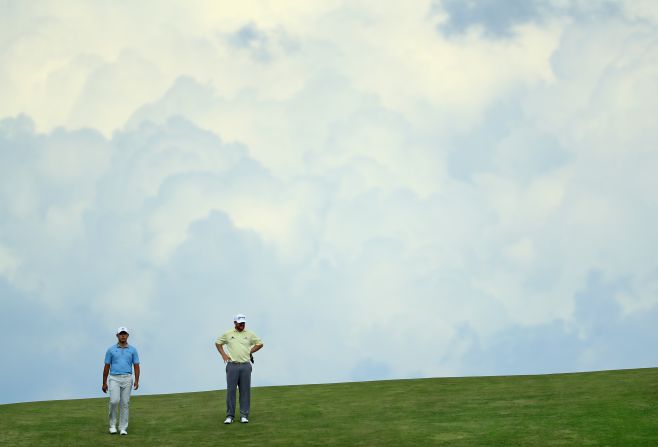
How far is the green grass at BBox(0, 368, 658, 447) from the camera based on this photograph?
2359cm

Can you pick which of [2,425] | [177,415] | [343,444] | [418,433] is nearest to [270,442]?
[343,444]

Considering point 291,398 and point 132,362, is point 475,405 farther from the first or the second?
point 132,362

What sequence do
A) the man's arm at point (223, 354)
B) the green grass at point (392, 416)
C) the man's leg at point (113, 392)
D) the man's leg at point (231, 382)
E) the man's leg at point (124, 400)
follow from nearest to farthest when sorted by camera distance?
the green grass at point (392, 416) → the man's leg at point (113, 392) → the man's leg at point (124, 400) → the man's leg at point (231, 382) → the man's arm at point (223, 354)

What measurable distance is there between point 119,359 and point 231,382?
2987 mm

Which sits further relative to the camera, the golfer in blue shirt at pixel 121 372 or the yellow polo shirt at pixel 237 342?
the yellow polo shirt at pixel 237 342

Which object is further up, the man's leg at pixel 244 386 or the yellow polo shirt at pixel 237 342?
the yellow polo shirt at pixel 237 342

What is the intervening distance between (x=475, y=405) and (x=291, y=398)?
6171 mm

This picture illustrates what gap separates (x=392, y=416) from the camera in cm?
2706

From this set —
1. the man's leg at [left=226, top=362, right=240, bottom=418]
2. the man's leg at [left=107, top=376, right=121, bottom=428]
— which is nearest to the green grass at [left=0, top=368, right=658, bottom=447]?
the man's leg at [left=226, top=362, right=240, bottom=418]

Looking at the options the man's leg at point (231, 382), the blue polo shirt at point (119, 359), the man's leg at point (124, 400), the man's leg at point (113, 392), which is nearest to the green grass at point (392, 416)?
the man's leg at point (124, 400)

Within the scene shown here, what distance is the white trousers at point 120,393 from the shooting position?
997 inches

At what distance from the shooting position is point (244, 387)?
26.6 m

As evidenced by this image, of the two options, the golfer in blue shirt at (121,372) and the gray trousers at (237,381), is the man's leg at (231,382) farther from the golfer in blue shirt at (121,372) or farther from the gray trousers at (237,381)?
the golfer in blue shirt at (121,372)

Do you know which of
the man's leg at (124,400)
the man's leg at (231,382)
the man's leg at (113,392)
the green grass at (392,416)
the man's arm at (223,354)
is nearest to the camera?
the green grass at (392,416)
